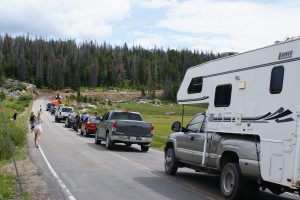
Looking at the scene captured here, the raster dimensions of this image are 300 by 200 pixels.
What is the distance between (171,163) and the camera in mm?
13438

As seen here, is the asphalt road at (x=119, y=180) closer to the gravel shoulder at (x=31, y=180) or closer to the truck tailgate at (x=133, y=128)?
the gravel shoulder at (x=31, y=180)

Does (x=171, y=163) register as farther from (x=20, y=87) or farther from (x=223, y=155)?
(x=20, y=87)

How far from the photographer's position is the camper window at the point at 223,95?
10.3 meters

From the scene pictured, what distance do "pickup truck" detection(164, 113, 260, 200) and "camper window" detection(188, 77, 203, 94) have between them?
2.29ft

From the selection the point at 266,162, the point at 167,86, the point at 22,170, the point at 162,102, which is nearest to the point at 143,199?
the point at 266,162

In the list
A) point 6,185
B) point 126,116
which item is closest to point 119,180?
point 6,185

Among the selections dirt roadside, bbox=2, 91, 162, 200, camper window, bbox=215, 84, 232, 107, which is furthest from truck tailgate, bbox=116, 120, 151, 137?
camper window, bbox=215, 84, 232, 107

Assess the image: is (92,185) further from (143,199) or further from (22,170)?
(22,170)

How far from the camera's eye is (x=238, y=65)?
32.9ft

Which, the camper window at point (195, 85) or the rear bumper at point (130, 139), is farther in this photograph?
the rear bumper at point (130, 139)

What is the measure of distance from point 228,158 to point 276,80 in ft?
7.65

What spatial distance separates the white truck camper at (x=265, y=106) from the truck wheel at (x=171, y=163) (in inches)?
91.1

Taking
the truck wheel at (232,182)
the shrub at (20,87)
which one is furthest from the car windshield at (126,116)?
the shrub at (20,87)

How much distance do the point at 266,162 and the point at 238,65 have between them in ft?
8.34
